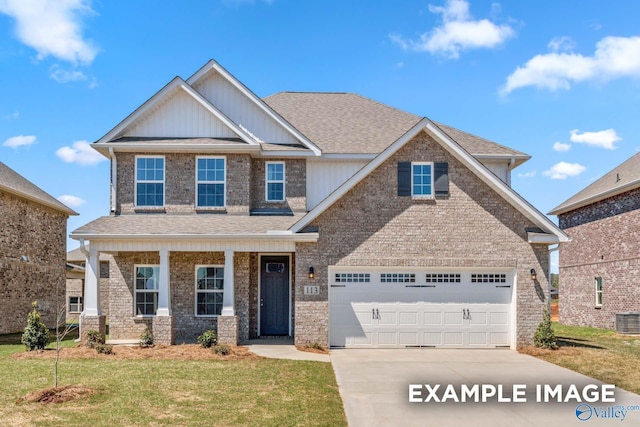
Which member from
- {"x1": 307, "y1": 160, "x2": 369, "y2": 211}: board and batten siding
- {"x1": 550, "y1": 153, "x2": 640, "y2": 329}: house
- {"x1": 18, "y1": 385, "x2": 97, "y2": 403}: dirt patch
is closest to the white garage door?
{"x1": 307, "y1": 160, "x2": 369, "y2": 211}: board and batten siding

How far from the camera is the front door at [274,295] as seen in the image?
17.8 m

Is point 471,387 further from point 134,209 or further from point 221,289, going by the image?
point 134,209

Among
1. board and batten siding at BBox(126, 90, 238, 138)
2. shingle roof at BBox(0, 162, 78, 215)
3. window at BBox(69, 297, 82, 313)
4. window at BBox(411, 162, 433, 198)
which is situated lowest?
window at BBox(69, 297, 82, 313)

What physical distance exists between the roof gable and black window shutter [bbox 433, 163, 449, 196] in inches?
19.0

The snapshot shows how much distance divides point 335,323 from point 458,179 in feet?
18.0

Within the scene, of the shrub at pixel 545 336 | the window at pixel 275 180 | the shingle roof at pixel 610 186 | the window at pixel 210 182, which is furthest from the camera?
the shingle roof at pixel 610 186

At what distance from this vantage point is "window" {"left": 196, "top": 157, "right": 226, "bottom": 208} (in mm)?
17938

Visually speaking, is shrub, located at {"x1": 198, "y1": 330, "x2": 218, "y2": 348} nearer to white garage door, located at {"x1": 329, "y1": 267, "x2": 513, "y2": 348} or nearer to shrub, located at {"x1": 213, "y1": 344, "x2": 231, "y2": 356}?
shrub, located at {"x1": 213, "y1": 344, "x2": 231, "y2": 356}

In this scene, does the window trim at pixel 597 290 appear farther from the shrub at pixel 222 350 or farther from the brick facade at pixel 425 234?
the shrub at pixel 222 350

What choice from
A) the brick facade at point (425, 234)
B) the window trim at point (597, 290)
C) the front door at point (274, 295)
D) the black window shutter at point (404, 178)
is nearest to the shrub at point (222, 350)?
the brick facade at point (425, 234)

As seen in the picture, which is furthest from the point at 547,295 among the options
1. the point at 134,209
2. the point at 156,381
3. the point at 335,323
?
the point at 134,209

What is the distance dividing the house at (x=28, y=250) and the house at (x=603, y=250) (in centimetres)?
2558

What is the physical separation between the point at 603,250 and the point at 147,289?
66.4ft

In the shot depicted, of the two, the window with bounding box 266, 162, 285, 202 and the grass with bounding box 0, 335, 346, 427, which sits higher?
the window with bounding box 266, 162, 285, 202
